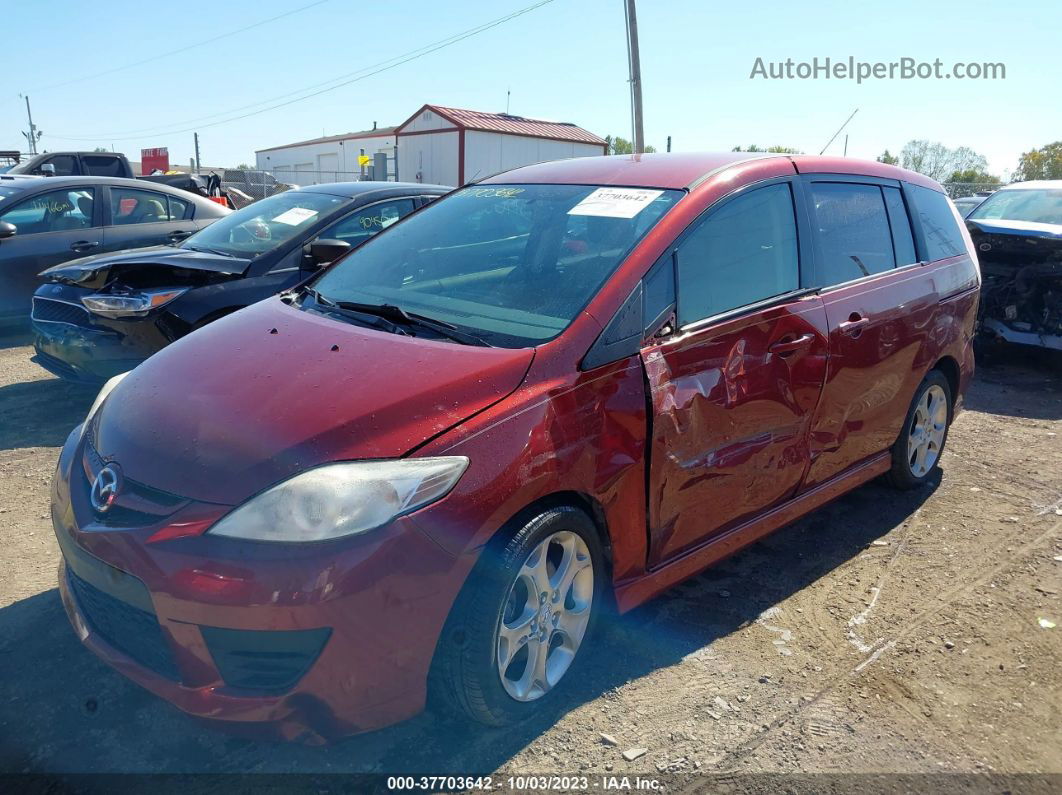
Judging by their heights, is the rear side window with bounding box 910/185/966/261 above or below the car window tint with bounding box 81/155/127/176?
below

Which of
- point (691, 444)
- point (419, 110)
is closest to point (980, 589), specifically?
point (691, 444)

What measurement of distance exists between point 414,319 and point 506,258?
0.52m

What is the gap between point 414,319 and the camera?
2.94 meters

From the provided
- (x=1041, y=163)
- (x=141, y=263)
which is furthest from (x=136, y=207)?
(x=1041, y=163)

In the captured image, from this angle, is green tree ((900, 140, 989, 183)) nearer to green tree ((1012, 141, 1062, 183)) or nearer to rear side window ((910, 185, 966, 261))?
green tree ((1012, 141, 1062, 183))

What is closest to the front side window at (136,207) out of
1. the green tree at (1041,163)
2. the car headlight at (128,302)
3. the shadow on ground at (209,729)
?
the car headlight at (128,302)

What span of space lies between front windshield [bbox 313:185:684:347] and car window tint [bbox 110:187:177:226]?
5406 mm

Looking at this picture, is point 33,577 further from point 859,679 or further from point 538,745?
point 859,679

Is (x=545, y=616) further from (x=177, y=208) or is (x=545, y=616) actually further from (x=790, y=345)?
(x=177, y=208)

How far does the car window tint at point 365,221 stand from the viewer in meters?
5.97

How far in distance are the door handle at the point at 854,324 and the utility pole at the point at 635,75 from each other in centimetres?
1668

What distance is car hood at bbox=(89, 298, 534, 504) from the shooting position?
224cm

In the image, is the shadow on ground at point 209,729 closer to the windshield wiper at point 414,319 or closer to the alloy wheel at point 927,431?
the windshield wiper at point 414,319

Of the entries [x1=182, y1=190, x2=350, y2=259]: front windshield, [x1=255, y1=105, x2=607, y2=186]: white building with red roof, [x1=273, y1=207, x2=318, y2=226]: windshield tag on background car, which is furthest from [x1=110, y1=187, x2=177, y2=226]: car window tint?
[x1=255, y1=105, x2=607, y2=186]: white building with red roof
